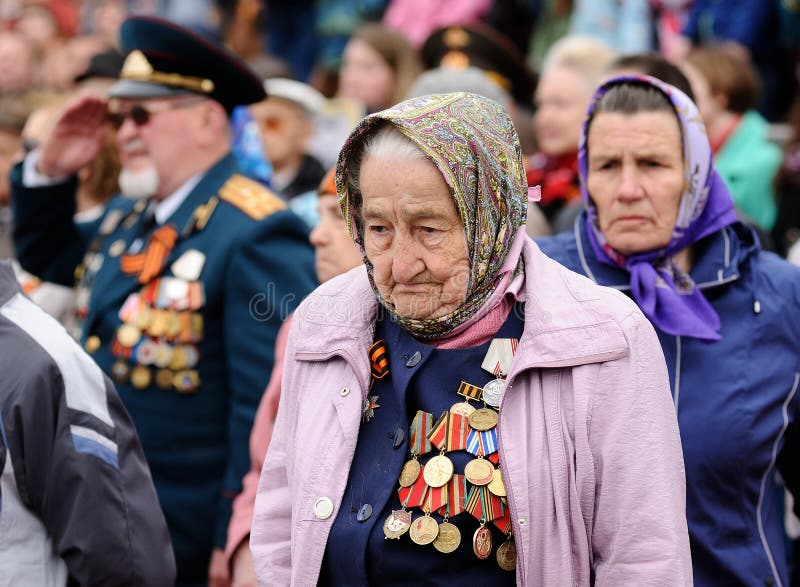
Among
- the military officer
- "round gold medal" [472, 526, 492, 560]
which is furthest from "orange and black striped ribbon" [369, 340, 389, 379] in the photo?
the military officer

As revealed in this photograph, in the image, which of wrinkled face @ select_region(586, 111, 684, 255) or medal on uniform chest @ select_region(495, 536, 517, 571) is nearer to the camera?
medal on uniform chest @ select_region(495, 536, 517, 571)

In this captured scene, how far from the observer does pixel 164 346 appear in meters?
4.39

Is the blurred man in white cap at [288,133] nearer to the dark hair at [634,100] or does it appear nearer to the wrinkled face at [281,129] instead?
the wrinkled face at [281,129]

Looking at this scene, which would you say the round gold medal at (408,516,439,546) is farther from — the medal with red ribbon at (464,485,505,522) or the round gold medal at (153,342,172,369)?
the round gold medal at (153,342,172,369)

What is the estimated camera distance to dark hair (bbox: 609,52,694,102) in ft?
14.2

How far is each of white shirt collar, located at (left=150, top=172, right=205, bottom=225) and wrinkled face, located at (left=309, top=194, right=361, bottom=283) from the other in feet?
3.25

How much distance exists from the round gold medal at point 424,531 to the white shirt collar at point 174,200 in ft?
8.01

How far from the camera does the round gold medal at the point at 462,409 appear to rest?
8.73 feet

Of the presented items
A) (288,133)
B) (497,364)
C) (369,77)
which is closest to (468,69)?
(288,133)

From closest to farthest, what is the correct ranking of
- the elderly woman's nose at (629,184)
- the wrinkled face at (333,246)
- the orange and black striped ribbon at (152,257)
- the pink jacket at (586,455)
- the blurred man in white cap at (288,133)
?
1. the pink jacket at (586,455)
2. the elderly woman's nose at (629,184)
3. the wrinkled face at (333,246)
4. the orange and black striped ribbon at (152,257)
5. the blurred man in white cap at (288,133)

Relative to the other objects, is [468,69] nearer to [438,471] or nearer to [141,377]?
[141,377]

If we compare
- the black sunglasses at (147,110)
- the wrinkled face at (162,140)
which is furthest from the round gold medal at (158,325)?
the black sunglasses at (147,110)

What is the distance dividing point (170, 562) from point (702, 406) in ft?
4.99

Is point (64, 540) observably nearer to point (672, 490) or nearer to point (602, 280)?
point (672, 490)
